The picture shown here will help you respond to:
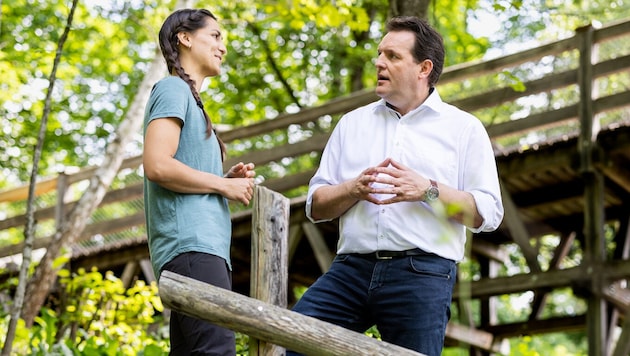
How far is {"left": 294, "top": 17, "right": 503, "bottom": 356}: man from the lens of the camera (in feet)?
9.74

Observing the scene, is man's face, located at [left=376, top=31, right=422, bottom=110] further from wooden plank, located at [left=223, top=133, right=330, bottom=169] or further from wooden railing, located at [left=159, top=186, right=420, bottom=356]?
wooden plank, located at [left=223, top=133, right=330, bottom=169]

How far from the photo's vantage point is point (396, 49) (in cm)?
322

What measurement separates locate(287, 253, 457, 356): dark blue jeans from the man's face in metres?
0.55

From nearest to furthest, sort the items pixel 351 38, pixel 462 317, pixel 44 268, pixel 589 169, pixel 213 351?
1. pixel 462 317
2. pixel 213 351
3. pixel 44 268
4. pixel 589 169
5. pixel 351 38

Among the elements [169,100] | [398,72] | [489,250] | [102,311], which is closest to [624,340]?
[489,250]

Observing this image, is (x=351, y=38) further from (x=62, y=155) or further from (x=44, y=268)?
(x=44, y=268)

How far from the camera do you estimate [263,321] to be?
277cm

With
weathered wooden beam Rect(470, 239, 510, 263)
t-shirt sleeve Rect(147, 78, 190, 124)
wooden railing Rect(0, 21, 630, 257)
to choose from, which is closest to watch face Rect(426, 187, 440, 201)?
t-shirt sleeve Rect(147, 78, 190, 124)

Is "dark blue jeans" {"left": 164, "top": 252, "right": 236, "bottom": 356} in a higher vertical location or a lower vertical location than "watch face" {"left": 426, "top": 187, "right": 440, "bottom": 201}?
lower

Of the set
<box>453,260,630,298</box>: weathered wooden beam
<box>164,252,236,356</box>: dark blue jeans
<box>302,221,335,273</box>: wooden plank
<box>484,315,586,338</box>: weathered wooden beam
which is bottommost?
<box>164,252,236,356</box>: dark blue jeans

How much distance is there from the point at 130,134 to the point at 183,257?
5.08m

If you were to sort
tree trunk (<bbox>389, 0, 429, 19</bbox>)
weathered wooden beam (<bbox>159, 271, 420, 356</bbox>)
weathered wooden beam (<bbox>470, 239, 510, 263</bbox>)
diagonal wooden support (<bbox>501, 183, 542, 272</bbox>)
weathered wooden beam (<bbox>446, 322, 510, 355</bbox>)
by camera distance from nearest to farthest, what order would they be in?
weathered wooden beam (<bbox>159, 271, 420, 356</bbox>), tree trunk (<bbox>389, 0, 429, 19</bbox>), diagonal wooden support (<bbox>501, 183, 542, 272</bbox>), weathered wooden beam (<bbox>446, 322, 510, 355</bbox>), weathered wooden beam (<bbox>470, 239, 510, 263</bbox>)

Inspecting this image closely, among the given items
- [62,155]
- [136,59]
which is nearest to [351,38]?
[136,59]

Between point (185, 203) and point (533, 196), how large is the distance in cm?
663
